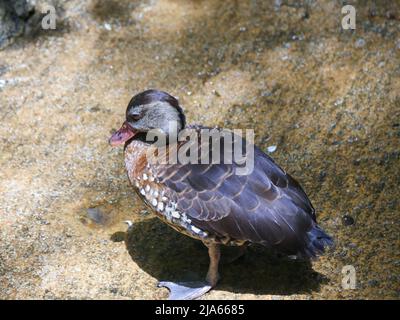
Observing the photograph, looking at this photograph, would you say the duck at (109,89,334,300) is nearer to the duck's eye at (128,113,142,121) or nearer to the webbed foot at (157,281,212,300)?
the webbed foot at (157,281,212,300)

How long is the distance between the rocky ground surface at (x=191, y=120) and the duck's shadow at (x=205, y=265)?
1 cm

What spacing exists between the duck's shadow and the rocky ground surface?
11 mm

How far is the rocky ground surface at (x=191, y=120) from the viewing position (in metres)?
4.68

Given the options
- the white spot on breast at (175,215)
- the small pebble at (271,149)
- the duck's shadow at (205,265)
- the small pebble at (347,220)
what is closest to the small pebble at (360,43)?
the small pebble at (271,149)

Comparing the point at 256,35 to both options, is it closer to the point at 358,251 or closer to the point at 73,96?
the point at 73,96

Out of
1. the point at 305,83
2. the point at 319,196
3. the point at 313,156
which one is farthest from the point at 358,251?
the point at 305,83

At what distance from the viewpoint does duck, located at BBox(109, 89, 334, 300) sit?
4.28m

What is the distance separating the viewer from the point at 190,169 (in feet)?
14.5

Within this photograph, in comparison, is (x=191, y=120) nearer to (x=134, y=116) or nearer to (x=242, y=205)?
(x=134, y=116)

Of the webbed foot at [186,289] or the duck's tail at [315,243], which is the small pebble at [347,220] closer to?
the duck's tail at [315,243]

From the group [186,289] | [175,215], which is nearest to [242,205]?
[175,215]

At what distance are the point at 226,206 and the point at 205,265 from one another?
2.43 ft

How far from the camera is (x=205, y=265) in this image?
4867mm

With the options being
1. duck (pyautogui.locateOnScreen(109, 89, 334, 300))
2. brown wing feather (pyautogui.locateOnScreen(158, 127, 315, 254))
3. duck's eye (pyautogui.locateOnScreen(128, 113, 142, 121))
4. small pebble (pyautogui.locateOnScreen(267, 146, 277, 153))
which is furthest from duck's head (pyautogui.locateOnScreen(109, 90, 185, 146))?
small pebble (pyautogui.locateOnScreen(267, 146, 277, 153))
